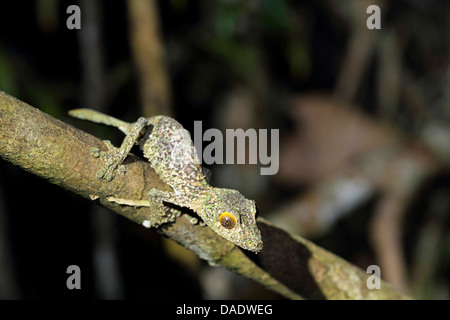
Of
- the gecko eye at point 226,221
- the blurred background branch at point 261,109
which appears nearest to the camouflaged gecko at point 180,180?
the gecko eye at point 226,221

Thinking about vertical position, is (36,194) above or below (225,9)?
below

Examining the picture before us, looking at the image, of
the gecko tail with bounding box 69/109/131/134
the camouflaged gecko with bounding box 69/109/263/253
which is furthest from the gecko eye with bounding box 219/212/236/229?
the gecko tail with bounding box 69/109/131/134

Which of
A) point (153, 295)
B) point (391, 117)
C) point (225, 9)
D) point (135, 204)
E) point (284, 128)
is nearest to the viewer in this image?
point (135, 204)

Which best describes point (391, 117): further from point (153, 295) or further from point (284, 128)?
point (153, 295)

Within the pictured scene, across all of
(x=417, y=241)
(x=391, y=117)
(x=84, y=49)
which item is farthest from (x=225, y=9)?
(x=417, y=241)

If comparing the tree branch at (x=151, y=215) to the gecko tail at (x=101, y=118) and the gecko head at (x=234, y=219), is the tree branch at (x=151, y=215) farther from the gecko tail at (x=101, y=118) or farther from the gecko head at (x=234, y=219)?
the gecko tail at (x=101, y=118)

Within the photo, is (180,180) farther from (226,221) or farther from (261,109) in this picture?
(261,109)

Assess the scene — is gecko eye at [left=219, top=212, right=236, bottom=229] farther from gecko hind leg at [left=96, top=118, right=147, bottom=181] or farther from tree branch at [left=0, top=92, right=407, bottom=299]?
gecko hind leg at [left=96, top=118, right=147, bottom=181]

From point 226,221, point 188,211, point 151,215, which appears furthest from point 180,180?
point 151,215
